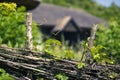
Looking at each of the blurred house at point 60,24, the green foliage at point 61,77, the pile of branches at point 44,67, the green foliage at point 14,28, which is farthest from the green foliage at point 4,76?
the blurred house at point 60,24

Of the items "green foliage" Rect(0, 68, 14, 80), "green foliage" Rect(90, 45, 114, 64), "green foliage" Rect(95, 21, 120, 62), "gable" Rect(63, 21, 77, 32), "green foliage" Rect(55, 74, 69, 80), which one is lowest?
"gable" Rect(63, 21, 77, 32)

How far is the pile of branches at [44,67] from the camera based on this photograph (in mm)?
6250

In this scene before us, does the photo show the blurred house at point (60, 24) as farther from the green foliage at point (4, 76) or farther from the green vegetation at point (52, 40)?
the green foliage at point (4, 76)

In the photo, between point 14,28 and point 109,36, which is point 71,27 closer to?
point 109,36

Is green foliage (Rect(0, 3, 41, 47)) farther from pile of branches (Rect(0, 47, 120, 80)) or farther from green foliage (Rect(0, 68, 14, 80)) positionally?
green foliage (Rect(0, 68, 14, 80))

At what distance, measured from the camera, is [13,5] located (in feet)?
23.9

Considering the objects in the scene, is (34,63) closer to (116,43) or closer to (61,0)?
(116,43)

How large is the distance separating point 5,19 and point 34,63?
3.39m

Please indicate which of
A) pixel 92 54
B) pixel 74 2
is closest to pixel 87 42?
pixel 92 54

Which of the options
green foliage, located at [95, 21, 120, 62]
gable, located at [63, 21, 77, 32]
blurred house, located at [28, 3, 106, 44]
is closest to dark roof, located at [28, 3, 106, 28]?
blurred house, located at [28, 3, 106, 44]

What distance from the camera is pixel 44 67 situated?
6477 mm

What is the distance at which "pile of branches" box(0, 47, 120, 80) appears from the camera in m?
6.25

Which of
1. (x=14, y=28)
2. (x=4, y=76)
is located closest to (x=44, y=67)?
(x=4, y=76)

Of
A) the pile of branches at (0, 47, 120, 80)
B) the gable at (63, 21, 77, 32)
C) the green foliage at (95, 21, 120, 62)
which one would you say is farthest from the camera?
the gable at (63, 21, 77, 32)
